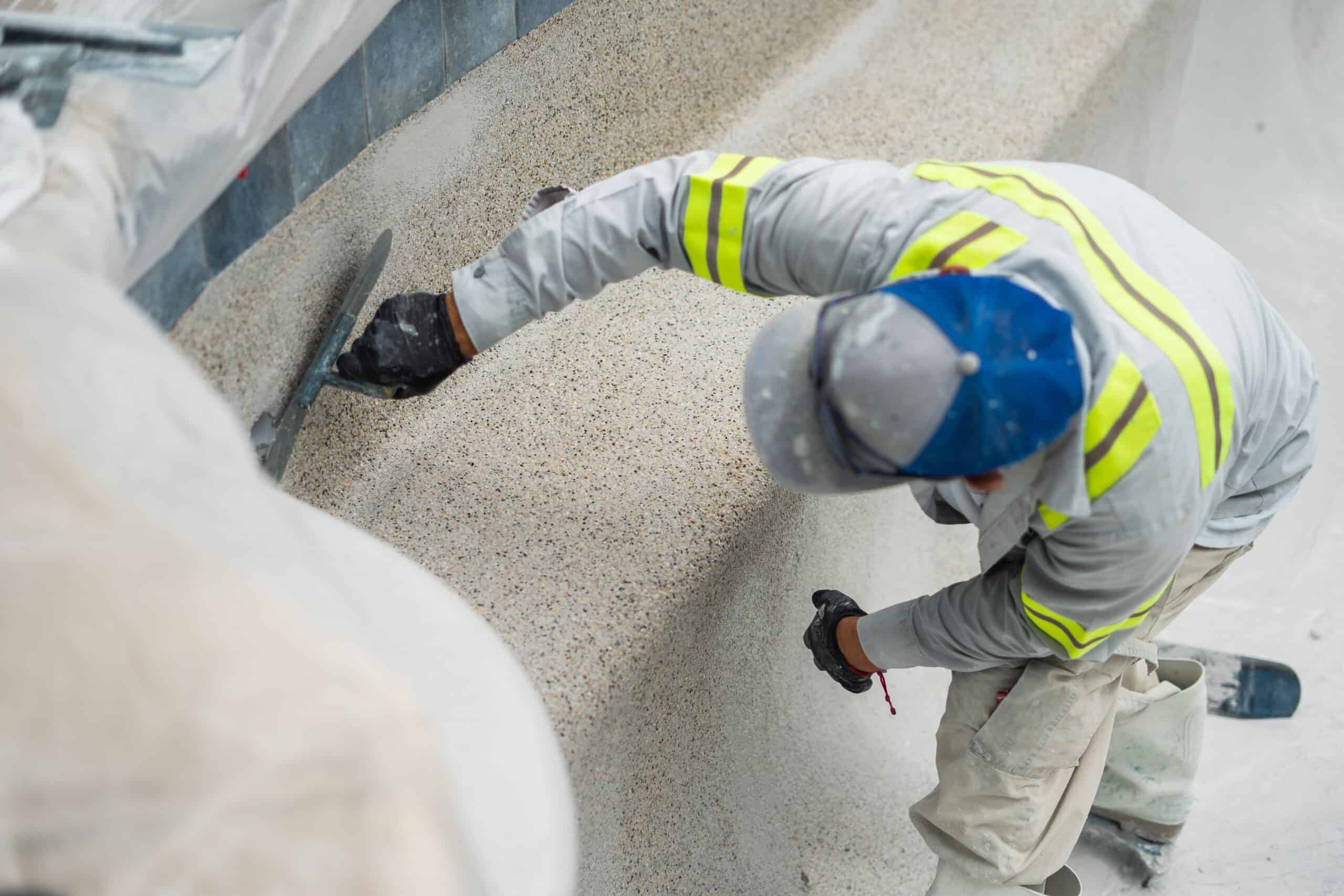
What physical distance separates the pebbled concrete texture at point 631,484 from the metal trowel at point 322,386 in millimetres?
18

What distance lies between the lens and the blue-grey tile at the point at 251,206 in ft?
3.24

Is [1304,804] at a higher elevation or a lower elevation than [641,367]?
lower

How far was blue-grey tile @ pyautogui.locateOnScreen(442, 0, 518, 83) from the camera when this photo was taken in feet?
4.19

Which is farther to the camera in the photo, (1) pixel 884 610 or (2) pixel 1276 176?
(2) pixel 1276 176

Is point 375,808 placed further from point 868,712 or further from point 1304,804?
point 1304,804

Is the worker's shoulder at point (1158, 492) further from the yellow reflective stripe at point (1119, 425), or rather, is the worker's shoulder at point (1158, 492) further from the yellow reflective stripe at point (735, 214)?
the yellow reflective stripe at point (735, 214)

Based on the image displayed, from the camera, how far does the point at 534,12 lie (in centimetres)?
142

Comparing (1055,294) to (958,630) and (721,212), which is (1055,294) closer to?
(721,212)

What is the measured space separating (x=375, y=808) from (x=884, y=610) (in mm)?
921

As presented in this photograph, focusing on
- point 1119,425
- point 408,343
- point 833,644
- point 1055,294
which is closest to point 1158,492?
point 1119,425

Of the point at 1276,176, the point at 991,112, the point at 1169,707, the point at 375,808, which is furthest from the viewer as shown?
the point at 1276,176

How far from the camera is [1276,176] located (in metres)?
2.56

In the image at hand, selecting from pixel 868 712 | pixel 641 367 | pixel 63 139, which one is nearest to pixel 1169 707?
pixel 868 712

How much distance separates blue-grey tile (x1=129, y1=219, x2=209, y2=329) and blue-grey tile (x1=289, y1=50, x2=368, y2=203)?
150 mm
